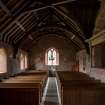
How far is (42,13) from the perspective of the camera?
1288cm

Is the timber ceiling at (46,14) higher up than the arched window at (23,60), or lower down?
higher up

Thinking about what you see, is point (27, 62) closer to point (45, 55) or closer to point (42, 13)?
point (45, 55)

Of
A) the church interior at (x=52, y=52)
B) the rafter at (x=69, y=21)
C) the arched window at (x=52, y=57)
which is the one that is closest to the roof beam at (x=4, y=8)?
the church interior at (x=52, y=52)

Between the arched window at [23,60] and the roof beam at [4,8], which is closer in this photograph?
the roof beam at [4,8]

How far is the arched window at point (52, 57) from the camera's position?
70.1 ft

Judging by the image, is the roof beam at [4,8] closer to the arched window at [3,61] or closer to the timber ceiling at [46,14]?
the timber ceiling at [46,14]

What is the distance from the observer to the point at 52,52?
70.4 ft

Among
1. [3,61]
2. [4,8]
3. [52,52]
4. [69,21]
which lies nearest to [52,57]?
[52,52]

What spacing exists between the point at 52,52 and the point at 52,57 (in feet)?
1.53

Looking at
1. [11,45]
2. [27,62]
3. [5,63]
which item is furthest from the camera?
[27,62]

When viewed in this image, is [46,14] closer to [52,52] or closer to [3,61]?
[3,61]

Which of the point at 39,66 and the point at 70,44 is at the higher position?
the point at 70,44

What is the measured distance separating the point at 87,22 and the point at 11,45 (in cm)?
510

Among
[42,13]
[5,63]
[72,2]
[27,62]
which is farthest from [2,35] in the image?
[27,62]
